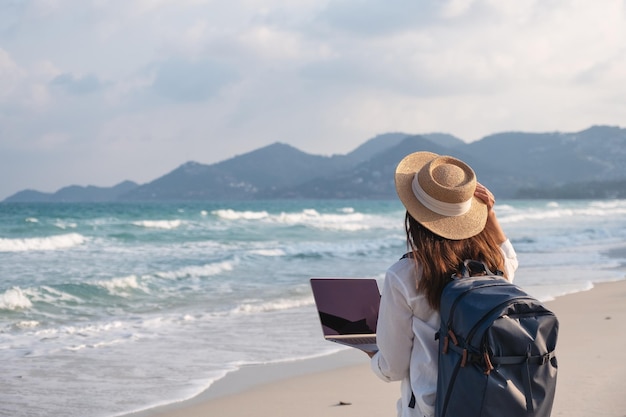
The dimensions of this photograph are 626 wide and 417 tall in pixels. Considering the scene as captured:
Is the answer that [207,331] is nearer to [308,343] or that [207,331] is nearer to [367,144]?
[308,343]

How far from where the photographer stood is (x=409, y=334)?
228 centimetres

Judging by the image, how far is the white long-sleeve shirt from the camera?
2.23 m

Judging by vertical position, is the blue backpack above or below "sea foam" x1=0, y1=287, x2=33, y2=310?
above

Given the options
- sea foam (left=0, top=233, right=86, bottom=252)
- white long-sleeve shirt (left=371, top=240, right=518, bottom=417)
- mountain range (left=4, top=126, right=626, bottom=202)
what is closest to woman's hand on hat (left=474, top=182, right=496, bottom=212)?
white long-sleeve shirt (left=371, top=240, right=518, bottom=417)

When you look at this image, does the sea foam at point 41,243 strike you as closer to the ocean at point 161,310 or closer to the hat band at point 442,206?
the ocean at point 161,310

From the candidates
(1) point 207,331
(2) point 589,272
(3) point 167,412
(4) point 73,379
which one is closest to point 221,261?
(2) point 589,272

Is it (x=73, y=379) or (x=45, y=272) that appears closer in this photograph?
(x=73, y=379)

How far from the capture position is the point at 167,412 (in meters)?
4.70

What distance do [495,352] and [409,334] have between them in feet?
1.06

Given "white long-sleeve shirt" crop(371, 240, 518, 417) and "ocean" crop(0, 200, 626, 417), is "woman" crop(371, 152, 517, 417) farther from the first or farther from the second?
"ocean" crop(0, 200, 626, 417)

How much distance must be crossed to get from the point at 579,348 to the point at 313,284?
386 cm

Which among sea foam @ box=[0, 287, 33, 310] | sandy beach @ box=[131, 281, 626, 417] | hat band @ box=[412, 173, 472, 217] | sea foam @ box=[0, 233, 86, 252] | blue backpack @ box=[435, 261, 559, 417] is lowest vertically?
sandy beach @ box=[131, 281, 626, 417]

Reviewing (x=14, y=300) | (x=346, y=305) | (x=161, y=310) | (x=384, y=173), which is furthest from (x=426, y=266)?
(x=384, y=173)

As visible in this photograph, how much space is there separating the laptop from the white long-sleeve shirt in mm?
262
